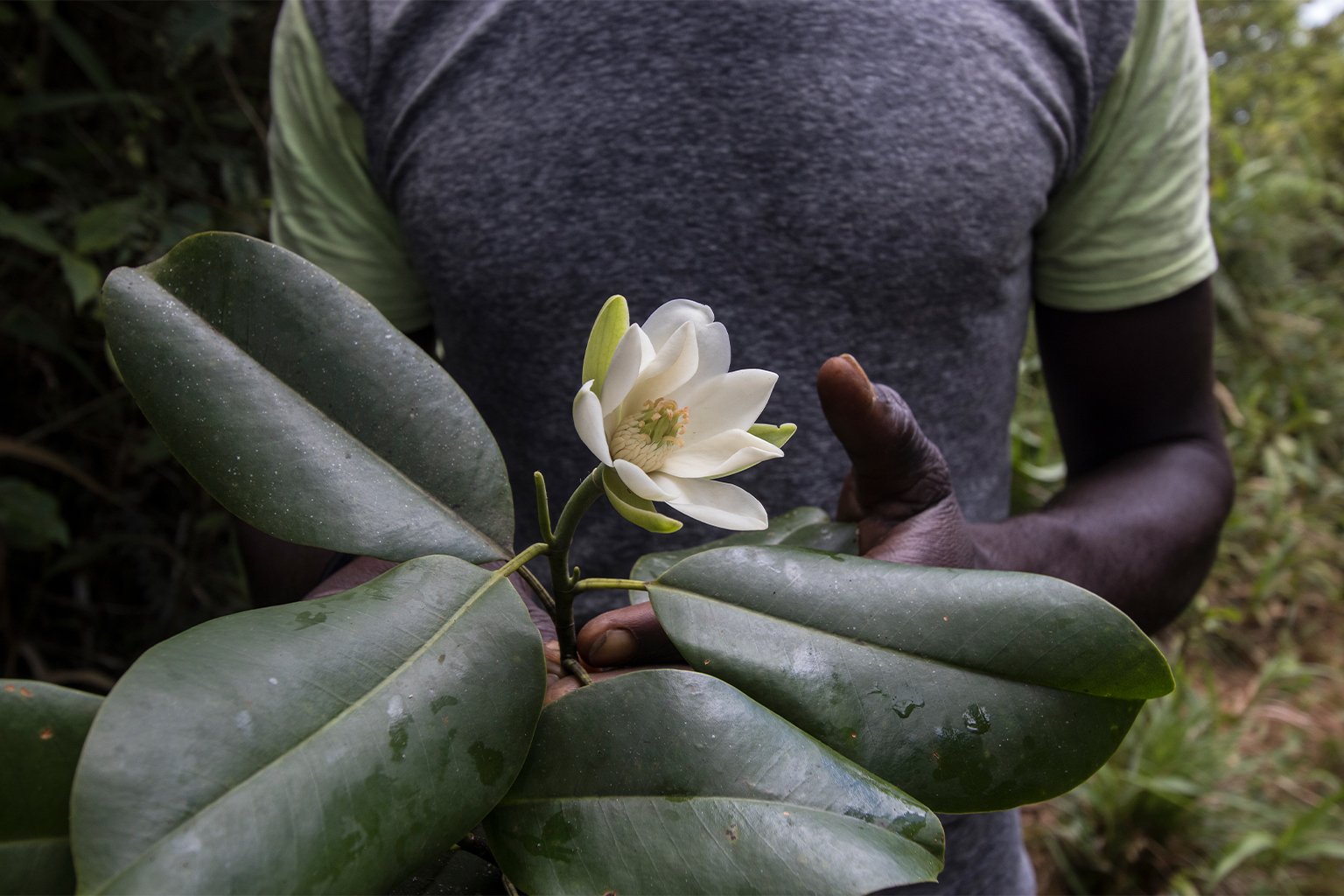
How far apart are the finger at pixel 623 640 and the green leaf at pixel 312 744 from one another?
0.25 feet

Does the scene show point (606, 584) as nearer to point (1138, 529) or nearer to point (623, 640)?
point (623, 640)

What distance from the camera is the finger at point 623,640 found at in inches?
19.6

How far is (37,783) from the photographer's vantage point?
35cm

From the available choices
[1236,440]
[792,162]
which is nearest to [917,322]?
[792,162]

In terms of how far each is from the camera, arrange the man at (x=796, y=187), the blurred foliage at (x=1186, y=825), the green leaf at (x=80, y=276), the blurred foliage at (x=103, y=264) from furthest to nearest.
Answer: the blurred foliage at (x=1186, y=825) < the blurred foliage at (x=103, y=264) < the green leaf at (x=80, y=276) < the man at (x=796, y=187)

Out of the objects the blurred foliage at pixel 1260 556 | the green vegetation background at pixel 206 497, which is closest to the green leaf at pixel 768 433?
the green vegetation background at pixel 206 497

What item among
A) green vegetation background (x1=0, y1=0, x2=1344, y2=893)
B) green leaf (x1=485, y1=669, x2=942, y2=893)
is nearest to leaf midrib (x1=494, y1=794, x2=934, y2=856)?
green leaf (x1=485, y1=669, x2=942, y2=893)

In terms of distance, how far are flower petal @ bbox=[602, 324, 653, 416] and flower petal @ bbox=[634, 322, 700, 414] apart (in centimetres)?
1

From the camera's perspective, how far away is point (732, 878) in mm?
380

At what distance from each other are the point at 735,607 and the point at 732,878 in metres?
0.13

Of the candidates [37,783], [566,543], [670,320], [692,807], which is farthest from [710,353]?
[37,783]

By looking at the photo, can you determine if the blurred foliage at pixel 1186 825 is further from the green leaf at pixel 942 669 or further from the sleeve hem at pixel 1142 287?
the green leaf at pixel 942 669

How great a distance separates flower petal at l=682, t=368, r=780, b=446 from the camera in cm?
49

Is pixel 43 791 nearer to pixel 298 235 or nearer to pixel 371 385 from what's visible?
pixel 371 385
